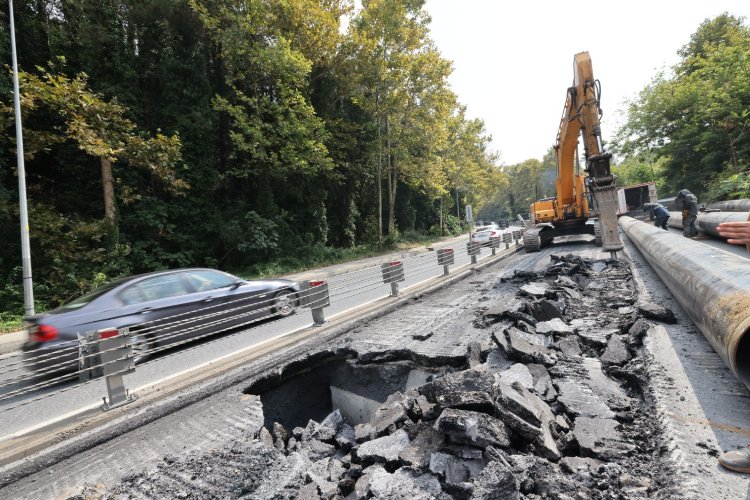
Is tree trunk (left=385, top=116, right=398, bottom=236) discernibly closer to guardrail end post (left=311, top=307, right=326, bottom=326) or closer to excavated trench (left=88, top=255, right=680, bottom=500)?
guardrail end post (left=311, top=307, right=326, bottom=326)

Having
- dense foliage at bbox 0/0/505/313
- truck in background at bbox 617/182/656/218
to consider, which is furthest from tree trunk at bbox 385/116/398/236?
truck in background at bbox 617/182/656/218

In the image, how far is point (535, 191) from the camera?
261 ft

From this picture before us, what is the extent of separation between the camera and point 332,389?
4.56m

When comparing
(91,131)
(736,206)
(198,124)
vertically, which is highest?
(198,124)

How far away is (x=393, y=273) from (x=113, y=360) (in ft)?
17.3

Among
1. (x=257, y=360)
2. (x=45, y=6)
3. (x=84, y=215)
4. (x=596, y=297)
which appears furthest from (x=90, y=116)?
(x=596, y=297)

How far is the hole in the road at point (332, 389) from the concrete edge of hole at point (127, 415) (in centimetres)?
31

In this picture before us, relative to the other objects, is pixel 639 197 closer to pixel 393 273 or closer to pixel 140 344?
pixel 393 273

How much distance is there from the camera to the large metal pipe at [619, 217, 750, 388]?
2510mm

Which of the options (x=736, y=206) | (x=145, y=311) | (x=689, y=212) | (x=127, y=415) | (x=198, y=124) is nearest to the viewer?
(x=127, y=415)

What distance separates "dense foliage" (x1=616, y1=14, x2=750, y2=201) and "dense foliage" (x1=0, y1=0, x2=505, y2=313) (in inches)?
746

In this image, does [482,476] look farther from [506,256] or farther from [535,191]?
[535,191]

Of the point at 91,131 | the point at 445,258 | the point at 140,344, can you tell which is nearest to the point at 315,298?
the point at 140,344

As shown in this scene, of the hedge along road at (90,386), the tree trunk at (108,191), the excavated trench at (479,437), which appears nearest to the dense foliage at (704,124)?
the excavated trench at (479,437)
